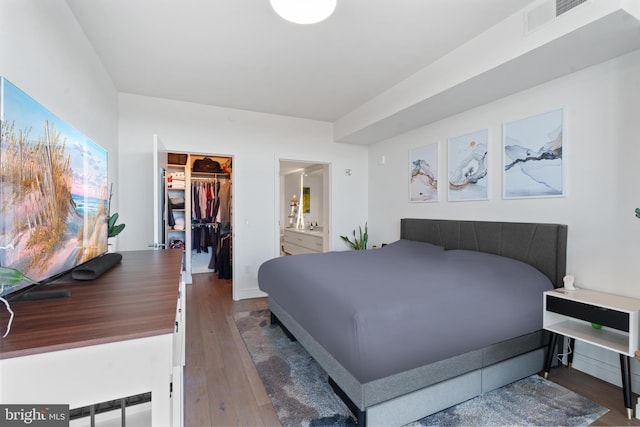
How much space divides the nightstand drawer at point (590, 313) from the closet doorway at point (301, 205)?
3688 millimetres

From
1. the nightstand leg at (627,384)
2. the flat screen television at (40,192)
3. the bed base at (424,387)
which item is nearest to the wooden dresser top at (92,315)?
the flat screen television at (40,192)

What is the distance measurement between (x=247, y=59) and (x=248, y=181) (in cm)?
176

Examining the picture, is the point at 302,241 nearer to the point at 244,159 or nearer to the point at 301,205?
the point at 301,205

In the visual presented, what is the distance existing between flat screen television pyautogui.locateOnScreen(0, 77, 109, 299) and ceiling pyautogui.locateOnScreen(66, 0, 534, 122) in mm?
1117

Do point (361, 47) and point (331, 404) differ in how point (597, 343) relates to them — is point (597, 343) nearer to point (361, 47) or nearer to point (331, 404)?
point (331, 404)

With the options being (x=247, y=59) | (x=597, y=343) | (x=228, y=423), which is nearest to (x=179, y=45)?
(x=247, y=59)

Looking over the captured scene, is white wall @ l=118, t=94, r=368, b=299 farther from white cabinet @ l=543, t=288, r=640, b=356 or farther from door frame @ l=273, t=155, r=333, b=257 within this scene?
white cabinet @ l=543, t=288, r=640, b=356

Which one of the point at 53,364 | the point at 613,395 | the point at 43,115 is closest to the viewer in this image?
the point at 53,364

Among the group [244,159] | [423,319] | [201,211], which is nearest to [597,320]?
[423,319]

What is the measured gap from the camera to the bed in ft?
5.01

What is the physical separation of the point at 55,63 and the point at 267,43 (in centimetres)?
142

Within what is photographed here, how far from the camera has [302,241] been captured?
6094 millimetres

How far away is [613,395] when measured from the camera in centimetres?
195

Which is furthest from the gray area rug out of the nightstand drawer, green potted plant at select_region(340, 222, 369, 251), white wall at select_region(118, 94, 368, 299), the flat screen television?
green potted plant at select_region(340, 222, 369, 251)
